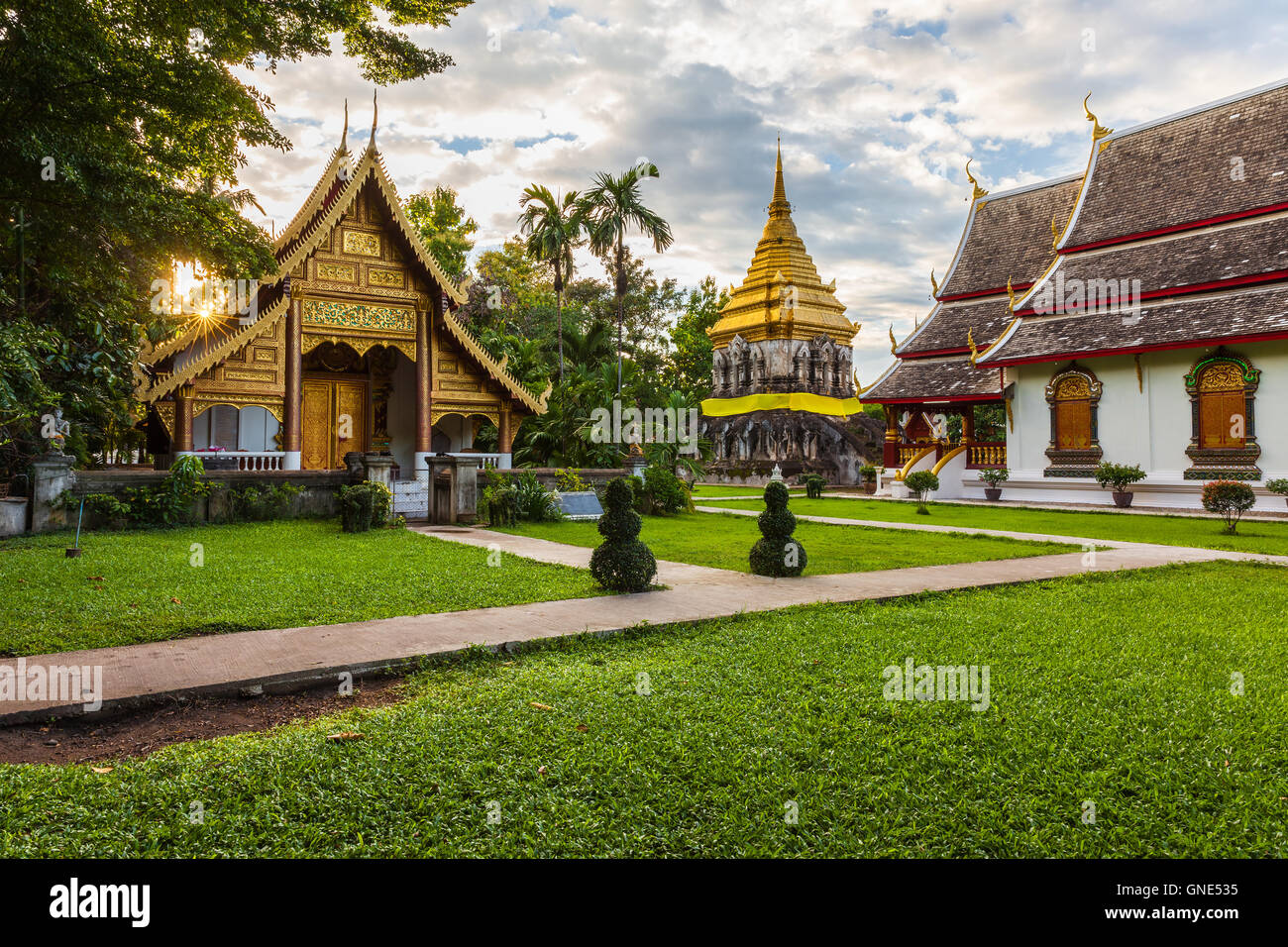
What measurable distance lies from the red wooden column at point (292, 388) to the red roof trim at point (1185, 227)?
21409 mm

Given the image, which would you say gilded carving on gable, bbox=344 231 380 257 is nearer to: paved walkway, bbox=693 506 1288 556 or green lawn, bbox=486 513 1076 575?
green lawn, bbox=486 513 1076 575

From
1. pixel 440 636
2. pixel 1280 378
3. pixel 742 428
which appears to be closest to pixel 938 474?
pixel 1280 378

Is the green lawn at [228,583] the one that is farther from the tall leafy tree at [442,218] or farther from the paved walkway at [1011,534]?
the tall leafy tree at [442,218]

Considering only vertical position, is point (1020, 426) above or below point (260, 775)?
above

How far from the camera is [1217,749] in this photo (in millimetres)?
3531

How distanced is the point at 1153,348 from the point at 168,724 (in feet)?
71.7

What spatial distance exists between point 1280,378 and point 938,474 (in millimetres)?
8808

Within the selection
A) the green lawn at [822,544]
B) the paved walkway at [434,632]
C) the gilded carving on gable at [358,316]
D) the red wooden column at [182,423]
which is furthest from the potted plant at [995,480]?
the red wooden column at [182,423]

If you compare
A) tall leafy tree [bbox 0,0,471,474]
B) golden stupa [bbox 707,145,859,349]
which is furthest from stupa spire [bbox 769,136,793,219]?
tall leafy tree [bbox 0,0,471,474]

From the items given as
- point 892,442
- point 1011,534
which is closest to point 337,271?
point 1011,534

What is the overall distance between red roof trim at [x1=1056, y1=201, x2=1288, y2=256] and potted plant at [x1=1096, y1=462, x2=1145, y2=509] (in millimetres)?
6875
